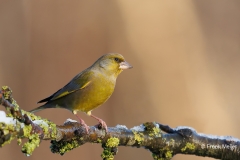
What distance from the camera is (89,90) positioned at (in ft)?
13.6

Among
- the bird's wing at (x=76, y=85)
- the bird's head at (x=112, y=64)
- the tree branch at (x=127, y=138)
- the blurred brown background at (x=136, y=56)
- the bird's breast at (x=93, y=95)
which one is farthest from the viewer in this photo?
the blurred brown background at (x=136, y=56)

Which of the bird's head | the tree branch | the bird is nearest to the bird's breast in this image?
the bird

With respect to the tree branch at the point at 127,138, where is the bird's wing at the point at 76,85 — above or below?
above

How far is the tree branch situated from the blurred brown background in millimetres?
4153

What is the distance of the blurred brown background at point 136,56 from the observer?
7130 millimetres

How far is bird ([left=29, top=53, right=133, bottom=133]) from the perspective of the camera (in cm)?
409

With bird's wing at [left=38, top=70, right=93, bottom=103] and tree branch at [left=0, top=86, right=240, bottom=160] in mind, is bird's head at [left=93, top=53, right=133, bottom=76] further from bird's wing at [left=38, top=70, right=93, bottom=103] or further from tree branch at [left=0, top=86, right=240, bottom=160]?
tree branch at [left=0, top=86, right=240, bottom=160]

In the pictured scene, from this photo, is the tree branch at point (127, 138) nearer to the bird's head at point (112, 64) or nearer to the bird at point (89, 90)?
the bird at point (89, 90)

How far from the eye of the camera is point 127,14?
7.93 meters

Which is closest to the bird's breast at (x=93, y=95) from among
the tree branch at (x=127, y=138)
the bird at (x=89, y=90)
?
the bird at (x=89, y=90)

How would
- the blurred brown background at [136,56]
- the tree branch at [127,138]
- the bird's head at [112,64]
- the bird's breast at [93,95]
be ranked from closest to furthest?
the tree branch at [127,138] → the bird's breast at [93,95] → the bird's head at [112,64] → the blurred brown background at [136,56]

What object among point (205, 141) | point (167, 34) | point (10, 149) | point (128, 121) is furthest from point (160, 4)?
point (205, 141)

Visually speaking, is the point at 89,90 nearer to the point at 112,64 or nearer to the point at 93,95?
the point at 93,95

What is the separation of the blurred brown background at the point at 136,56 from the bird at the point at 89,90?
261 cm
